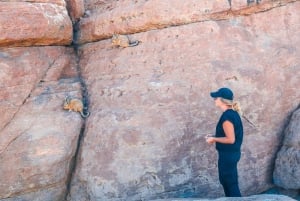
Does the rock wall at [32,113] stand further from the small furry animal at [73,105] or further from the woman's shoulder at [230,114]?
the woman's shoulder at [230,114]

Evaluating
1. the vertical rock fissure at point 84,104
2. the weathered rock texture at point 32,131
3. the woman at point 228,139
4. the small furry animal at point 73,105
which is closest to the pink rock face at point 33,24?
the weathered rock texture at point 32,131

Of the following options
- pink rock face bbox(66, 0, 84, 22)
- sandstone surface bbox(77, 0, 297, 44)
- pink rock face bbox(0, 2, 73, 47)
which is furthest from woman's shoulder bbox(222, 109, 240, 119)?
pink rock face bbox(66, 0, 84, 22)

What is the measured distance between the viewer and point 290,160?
510 cm

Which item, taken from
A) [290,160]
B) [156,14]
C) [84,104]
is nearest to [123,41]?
[156,14]

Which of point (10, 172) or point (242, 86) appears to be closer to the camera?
point (10, 172)

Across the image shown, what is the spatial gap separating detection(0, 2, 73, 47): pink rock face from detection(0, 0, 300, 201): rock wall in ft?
0.05

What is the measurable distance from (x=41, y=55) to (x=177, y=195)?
2491 mm

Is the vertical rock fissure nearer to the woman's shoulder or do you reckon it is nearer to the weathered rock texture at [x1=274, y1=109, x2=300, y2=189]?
the woman's shoulder

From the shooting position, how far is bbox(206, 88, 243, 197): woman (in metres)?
4.18

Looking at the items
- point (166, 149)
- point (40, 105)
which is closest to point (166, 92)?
point (166, 149)

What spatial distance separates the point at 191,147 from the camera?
203 inches

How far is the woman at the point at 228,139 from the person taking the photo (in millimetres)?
4184

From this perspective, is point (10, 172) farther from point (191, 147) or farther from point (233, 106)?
point (233, 106)

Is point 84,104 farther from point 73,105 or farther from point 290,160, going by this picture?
point 290,160
